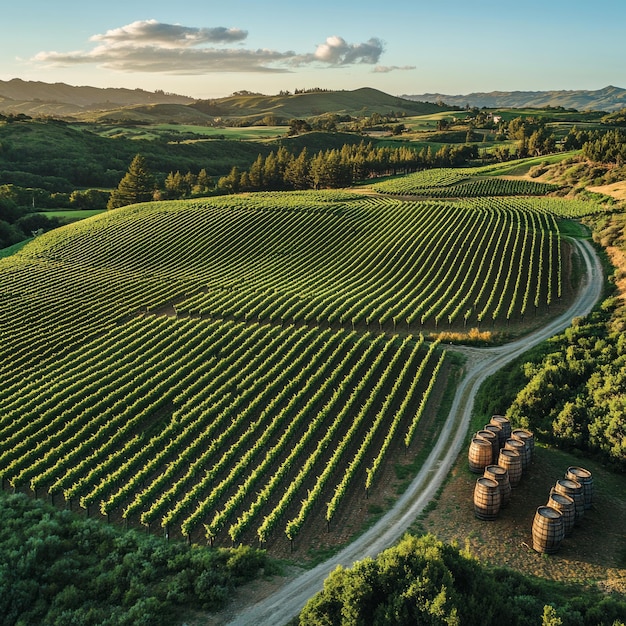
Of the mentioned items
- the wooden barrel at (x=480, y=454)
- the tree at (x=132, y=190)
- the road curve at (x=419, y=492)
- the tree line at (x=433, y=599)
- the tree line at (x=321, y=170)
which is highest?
the tree line at (x=321, y=170)

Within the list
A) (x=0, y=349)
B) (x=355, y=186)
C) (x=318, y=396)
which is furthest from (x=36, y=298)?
(x=355, y=186)

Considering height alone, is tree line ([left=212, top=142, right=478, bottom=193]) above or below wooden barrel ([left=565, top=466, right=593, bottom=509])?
above

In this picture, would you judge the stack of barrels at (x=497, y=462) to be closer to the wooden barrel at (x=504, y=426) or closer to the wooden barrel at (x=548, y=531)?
the wooden barrel at (x=504, y=426)

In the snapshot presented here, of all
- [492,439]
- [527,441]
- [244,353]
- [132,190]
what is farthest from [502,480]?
[132,190]

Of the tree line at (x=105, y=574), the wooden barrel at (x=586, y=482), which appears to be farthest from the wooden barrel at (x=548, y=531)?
the tree line at (x=105, y=574)

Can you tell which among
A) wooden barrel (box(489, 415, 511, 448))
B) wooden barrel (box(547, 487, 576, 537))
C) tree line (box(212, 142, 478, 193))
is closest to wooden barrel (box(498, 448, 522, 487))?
wooden barrel (box(489, 415, 511, 448))

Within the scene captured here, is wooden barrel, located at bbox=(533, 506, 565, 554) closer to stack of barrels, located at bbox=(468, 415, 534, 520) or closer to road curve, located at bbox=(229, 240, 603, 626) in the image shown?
stack of barrels, located at bbox=(468, 415, 534, 520)
